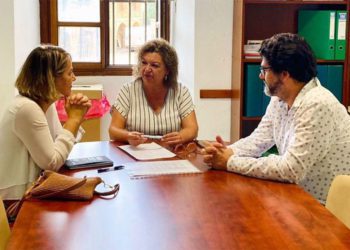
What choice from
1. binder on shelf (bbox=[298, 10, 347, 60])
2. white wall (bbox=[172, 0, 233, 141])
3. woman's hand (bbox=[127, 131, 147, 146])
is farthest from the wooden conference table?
binder on shelf (bbox=[298, 10, 347, 60])

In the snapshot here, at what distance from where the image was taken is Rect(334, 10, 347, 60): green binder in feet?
11.9

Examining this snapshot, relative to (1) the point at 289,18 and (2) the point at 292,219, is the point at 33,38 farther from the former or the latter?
(2) the point at 292,219

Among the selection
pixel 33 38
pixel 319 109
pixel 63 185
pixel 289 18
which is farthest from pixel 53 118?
pixel 289 18

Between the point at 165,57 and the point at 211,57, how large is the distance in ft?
2.40

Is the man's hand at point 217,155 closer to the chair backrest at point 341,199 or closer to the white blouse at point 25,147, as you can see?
the chair backrest at point 341,199

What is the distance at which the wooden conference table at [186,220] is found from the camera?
139 cm

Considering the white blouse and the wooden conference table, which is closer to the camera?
the wooden conference table

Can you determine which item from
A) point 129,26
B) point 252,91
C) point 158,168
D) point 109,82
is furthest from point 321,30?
point 158,168

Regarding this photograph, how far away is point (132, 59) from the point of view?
4.76 metres

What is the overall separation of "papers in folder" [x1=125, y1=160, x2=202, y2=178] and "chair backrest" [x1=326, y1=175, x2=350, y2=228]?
0.55m

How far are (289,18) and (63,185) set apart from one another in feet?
8.90

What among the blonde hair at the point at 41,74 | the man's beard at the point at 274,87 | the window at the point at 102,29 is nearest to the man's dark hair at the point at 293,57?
the man's beard at the point at 274,87

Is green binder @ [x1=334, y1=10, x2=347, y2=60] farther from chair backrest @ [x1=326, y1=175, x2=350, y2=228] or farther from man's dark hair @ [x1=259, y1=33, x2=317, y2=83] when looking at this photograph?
chair backrest @ [x1=326, y1=175, x2=350, y2=228]

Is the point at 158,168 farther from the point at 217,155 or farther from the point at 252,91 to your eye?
the point at 252,91
